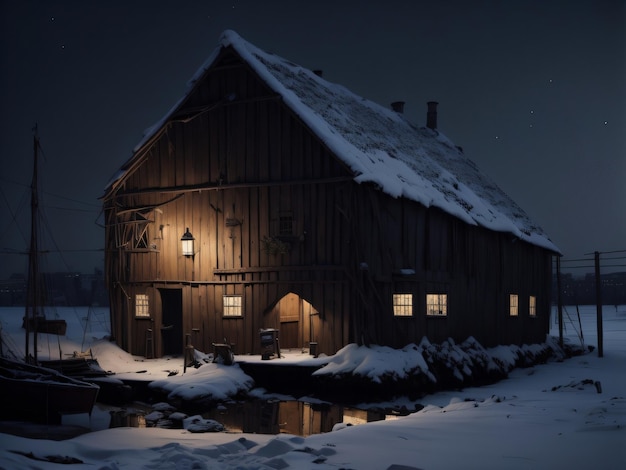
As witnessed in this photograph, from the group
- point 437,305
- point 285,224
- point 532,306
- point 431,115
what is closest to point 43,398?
point 285,224

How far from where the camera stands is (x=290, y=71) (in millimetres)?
27078

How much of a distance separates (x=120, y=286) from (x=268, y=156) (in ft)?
25.6

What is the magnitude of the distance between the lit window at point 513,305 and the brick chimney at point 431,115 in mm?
13885

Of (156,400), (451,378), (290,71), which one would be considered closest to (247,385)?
(156,400)

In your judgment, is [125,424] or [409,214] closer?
[125,424]

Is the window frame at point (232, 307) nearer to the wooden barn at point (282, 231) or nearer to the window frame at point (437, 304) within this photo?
the wooden barn at point (282, 231)

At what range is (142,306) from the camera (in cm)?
2530

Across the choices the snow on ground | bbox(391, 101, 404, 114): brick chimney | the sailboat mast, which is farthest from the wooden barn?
bbox(391, 101, 404, 114): brick chimney

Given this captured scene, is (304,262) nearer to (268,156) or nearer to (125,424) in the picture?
(268,156)

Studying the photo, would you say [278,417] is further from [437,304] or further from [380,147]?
[380,147]

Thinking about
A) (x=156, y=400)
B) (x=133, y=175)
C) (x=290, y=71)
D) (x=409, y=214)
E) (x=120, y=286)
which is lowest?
(x=156, y=400)

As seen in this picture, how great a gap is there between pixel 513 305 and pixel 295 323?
32.3 ft

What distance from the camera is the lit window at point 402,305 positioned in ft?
73.0

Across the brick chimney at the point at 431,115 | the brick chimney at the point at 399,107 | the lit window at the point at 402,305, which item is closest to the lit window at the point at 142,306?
the lit window at the point at 402,305
